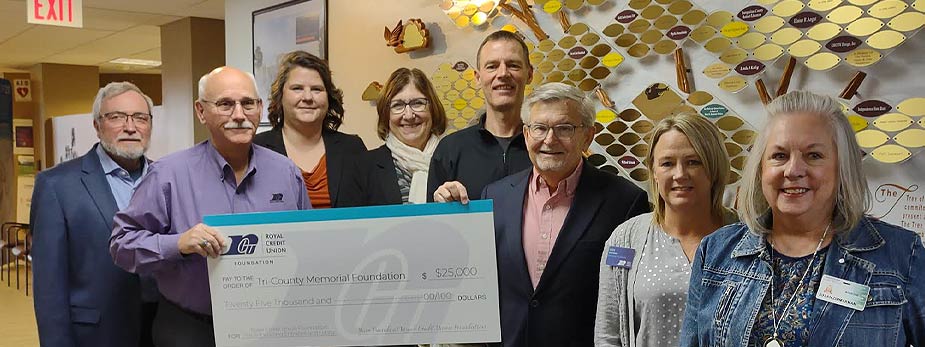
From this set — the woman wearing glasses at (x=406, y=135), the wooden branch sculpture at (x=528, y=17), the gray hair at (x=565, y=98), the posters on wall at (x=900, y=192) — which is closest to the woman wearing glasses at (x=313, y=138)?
the woman wearing glasses at (x=406, y=135)

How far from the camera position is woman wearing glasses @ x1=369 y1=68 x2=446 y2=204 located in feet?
9.84

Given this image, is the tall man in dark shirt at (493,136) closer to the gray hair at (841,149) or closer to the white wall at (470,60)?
the white wall at (470,60)

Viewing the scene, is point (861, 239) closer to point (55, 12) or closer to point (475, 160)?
point (475, 160)

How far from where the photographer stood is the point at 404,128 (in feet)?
10.2

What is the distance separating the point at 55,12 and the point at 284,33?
164 centimetres

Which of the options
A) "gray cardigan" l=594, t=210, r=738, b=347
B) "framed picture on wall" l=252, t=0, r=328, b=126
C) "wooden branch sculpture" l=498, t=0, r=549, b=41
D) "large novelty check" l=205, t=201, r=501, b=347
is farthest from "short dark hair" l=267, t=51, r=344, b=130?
"framed picture on wall" l=252, t=0, r=328, b=126

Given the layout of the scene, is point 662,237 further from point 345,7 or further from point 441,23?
point 345,7

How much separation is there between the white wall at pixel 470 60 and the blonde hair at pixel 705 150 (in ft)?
3.35

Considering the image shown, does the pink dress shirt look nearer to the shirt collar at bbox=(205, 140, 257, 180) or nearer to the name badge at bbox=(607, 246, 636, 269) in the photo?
the name badge at bbox=(607, 246, 636, 269)

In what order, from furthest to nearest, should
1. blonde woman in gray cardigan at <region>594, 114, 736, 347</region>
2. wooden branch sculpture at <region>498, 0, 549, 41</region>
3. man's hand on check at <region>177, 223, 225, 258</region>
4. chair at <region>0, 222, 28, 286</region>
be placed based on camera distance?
chair at <region>0, 222, 28, 286</region>, wooden branch sculpture at <region>498, 0, 549, 41</region>, man's hand on check at <region>177, 223, 225, 258</region>, blonde woman in gray cardigan at <region>594, 114, 736, 347</region>

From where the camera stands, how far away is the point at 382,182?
9.70ft

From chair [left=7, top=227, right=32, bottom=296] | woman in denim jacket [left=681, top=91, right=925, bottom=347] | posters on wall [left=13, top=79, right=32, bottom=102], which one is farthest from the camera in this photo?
posters on wall [left=13, top=79, right=32, bottom=102]

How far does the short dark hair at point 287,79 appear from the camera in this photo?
2820 millimetres

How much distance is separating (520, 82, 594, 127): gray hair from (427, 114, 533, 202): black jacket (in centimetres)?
34
